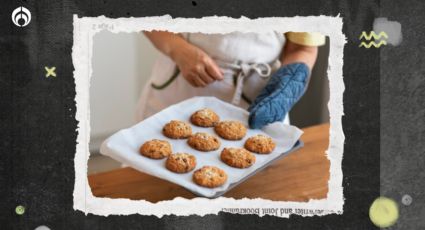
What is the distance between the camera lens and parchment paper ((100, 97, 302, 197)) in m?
0.79

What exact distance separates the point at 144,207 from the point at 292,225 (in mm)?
212

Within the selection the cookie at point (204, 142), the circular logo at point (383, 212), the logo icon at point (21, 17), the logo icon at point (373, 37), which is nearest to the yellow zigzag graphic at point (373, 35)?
the logo icon at point (373, 37)

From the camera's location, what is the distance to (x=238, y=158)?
2.70ft

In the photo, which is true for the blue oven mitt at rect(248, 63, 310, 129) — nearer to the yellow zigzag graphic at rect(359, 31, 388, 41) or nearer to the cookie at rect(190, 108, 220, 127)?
the cookie at rect(190, 108, 220, 127)

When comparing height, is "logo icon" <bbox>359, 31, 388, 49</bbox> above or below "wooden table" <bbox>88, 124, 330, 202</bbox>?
above

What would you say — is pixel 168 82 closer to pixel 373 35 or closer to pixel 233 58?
pixel 233 58

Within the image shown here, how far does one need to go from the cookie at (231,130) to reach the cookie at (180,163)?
11cm

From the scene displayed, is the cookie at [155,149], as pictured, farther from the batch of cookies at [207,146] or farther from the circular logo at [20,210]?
the circular logo at [20,210]

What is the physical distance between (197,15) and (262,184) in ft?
1.01

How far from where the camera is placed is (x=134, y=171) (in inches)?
33.7

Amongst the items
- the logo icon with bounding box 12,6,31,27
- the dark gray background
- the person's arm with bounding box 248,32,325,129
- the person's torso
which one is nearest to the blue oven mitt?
the person's arm with bounding box 248,32,325,129

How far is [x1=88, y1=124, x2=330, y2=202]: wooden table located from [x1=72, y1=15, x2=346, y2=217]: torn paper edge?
68mm

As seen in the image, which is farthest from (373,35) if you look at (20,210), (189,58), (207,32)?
(20,210)

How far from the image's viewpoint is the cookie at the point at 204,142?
87 centimetres
